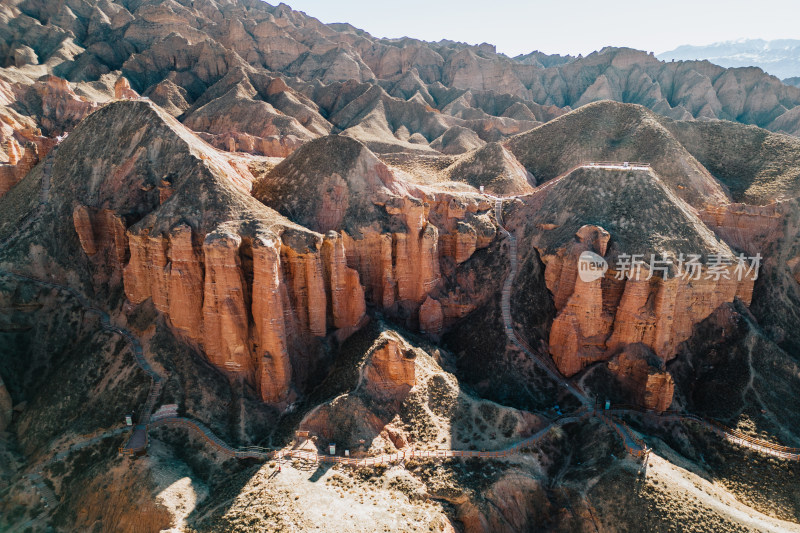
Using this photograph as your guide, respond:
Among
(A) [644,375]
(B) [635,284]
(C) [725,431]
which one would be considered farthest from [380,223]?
(C) [725,431]

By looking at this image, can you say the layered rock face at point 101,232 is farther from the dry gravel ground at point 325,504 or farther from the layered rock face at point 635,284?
the layered rock face at point 635,284

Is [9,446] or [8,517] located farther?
[9,446]

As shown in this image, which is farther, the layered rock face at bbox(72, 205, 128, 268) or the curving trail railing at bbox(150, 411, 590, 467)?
the layered rock face at bbox(72, 205, 128, 268)

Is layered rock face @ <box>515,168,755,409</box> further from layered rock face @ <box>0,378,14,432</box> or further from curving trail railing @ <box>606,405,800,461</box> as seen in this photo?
layered rock face @ <box>0,378,14,432</box>

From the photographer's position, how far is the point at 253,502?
102 ft

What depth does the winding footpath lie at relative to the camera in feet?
115

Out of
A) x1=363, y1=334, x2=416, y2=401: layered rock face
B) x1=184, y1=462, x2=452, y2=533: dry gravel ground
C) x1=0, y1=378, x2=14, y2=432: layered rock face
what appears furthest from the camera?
x1=363, y1=334, x2=416, y2=401: layered rock face

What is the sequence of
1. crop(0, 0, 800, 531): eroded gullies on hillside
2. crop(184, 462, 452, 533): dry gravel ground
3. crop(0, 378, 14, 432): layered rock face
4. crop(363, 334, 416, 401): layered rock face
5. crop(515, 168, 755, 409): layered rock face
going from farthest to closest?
crop(515, 168, 755, 409): layered rock face → crop(363, 334, 416, 401): layered rock face → crop(0, 378, 14, 432): layered rock face → crop(0, 0, 800, 531): eroded gullies on hillside → crop(184, 462, 452, 533): dry gravel ground

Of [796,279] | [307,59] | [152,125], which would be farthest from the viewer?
[307,59]

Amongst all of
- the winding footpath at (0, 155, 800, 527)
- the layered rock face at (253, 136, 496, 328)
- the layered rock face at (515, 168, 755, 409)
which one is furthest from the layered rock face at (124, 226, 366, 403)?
the layered rock face at (515, 168, 755, 409)

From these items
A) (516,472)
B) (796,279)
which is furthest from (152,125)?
(796,279)

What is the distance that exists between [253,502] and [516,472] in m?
17.3

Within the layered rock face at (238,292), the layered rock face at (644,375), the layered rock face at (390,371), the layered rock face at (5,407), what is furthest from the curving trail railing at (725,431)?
the layered rock face at (5,407)

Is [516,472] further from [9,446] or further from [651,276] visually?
→ [9,446]
